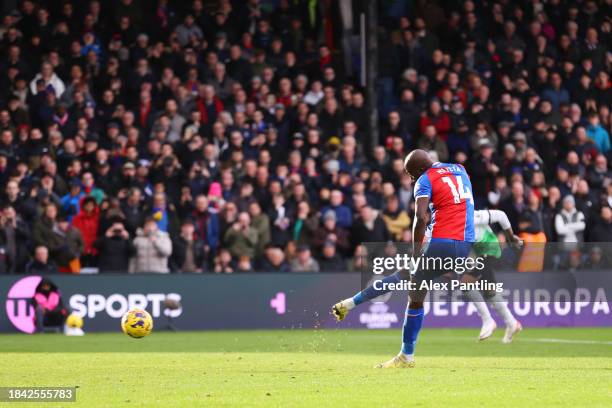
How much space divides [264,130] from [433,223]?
12429mm

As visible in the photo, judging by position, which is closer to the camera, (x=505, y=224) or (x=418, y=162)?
(x=418, y=162)

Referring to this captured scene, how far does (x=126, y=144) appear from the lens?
977 inches

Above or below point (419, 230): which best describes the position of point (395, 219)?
above

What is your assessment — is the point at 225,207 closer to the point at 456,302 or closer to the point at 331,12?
the point at 456,302

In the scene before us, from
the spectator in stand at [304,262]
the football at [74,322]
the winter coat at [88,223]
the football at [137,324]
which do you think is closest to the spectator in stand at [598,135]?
the spectator in stand at [304,262]

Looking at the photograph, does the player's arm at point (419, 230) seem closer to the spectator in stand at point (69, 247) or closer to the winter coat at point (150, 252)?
the winter coat at point (150, 252)

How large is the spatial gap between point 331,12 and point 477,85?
13.7 ft

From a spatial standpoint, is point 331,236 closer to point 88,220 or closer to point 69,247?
point 88,220

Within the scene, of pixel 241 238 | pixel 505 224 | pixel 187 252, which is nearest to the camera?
pixel 505 224

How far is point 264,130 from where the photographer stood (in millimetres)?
26078

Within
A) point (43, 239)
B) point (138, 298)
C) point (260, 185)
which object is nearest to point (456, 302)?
point (260, 185)

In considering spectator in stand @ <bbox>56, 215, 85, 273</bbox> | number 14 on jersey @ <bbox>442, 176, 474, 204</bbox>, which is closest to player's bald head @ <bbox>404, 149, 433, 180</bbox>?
number 14 on jersey @ <bbox>442, 176, 474, 204</bbox>

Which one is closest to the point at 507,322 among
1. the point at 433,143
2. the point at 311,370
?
the point at 311,370

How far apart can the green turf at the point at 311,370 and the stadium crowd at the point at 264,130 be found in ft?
9.66
